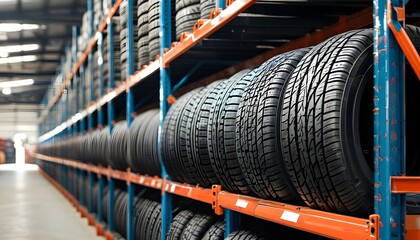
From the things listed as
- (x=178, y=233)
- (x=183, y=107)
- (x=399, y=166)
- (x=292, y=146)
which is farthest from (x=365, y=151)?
(x=178, y=233)

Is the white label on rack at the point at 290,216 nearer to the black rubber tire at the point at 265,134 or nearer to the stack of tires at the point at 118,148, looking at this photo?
the black rubber tire at the point at 265,134

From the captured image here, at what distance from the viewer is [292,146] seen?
2.33 metres

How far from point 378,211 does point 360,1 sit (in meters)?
1.62

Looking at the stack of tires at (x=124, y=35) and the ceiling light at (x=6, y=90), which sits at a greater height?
the ceiling light at (x=6, y=90)

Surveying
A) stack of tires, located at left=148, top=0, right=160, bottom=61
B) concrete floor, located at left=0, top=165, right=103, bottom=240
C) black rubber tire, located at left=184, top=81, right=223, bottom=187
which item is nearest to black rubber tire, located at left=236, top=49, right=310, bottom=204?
black rubber tire, located at left=184, top=81, right=223, bottom=187

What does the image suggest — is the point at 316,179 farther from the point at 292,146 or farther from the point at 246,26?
the point at 246,26

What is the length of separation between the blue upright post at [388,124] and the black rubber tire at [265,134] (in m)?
0.79

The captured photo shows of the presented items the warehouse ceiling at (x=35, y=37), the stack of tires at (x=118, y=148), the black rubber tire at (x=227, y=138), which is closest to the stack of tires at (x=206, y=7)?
the black rubber tire at (x=227, y=138)

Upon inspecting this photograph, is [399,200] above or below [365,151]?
below

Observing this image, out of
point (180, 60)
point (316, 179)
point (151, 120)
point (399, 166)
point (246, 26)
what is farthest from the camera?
point (151, 120)

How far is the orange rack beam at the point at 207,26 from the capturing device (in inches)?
115

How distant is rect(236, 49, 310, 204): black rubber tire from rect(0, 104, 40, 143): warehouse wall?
43517 mm

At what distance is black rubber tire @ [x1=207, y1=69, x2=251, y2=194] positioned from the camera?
10.1 ft

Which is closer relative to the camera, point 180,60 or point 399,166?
point 399,166
